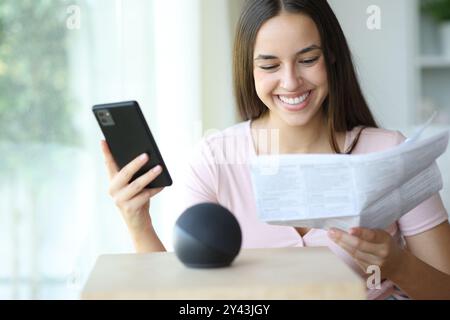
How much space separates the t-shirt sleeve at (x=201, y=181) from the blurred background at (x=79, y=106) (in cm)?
73

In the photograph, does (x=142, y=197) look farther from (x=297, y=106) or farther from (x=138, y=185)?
(x=297, y=106)

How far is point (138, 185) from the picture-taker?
1.17m

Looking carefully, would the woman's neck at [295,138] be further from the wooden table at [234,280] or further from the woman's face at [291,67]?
the wooden table at [234,280]

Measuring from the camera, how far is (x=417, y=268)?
121cm

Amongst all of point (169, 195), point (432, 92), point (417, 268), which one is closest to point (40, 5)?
point (169, 195)

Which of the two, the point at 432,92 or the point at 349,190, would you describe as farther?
the point at 432,92

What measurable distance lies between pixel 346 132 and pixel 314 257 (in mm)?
627

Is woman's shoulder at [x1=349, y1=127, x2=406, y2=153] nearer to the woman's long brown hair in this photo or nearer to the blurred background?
the woman's long brown hair

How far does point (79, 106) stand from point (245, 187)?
0.93m

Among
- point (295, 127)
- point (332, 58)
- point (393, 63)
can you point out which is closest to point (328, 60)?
point (332, 58)

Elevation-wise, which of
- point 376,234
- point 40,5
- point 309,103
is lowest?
point 376,234

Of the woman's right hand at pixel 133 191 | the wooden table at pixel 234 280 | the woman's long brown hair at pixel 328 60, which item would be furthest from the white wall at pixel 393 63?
the wooden table at pixel 234 280

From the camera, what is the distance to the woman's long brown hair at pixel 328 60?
1.40 m
